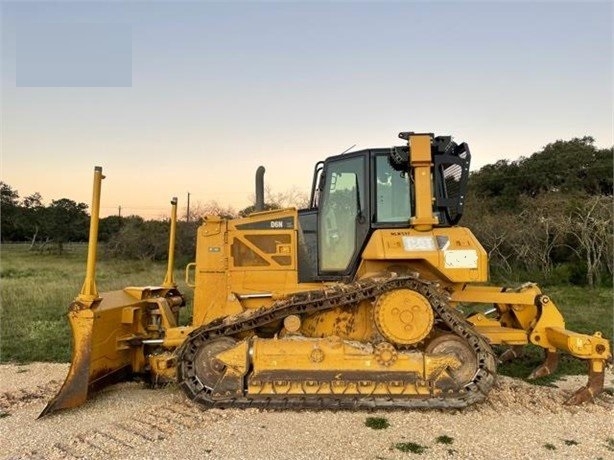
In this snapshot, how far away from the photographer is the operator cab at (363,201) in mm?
7359

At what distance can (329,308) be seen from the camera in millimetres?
6953

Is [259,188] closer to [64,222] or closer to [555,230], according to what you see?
[555,230]

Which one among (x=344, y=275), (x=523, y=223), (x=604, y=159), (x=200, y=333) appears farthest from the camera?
(x=604, y=159)

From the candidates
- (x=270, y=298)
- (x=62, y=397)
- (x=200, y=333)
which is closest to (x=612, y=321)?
(x=270, y=298)

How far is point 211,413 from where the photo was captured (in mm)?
6387

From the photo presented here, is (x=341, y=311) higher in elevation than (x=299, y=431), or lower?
higher

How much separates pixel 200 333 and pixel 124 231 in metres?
35.1

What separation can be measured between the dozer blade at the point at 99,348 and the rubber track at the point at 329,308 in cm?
106

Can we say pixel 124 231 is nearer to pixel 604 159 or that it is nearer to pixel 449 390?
pixel 604 159

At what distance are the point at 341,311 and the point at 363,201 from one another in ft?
4.93

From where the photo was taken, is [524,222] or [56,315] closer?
[56,315]

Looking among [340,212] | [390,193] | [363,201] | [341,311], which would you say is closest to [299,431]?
[341,311]

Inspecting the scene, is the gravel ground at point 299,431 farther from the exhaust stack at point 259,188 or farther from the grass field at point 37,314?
the grass field at point 37,314

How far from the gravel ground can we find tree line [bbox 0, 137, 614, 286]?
4699 mm
